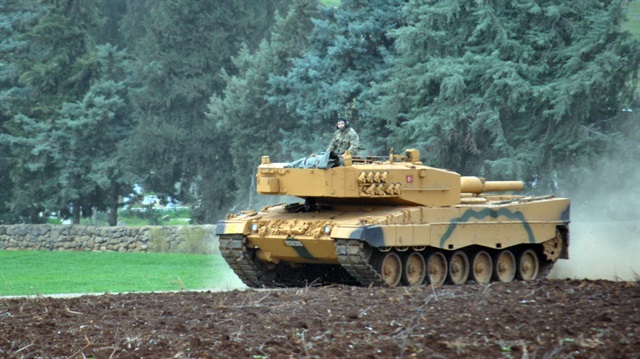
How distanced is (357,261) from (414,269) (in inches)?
65.0

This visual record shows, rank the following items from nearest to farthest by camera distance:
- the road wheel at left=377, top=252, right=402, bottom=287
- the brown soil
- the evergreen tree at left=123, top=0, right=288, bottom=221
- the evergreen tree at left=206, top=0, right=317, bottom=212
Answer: the brown soil < the road wheel at left=377, top=252, right=402, bottom=287 < the evergreen tree at left=206, top=0, right=317, bottom=212 < the evergreen tree at left=123, top=0, right=288, bottom=221

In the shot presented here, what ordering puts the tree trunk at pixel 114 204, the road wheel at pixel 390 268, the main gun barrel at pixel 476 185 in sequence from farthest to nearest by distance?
the tree trunk at pixel 114 204 → the main gun barrel at pixel 476 185 → the road wheel at pixel 390 268

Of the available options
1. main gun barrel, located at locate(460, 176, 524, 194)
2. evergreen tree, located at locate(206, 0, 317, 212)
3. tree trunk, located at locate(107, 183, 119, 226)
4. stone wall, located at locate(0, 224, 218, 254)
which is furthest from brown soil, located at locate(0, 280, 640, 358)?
evergreen tree, located at locate(206, 0, 317, 212)

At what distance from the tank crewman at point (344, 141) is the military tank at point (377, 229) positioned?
0.47 m

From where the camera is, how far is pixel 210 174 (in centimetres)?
4525

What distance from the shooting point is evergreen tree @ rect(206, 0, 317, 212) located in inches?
1591

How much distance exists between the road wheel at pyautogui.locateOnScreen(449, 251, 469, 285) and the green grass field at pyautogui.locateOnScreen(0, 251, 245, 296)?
13.5ft

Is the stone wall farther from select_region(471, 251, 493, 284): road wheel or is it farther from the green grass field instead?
select_region(471, 251, 493, 284): road wheel

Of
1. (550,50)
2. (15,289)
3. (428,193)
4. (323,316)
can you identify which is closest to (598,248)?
(550,50)

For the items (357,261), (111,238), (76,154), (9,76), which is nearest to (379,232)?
(357,261)

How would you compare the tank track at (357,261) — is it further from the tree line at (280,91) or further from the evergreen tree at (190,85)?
the evergreen tree at (190,85)

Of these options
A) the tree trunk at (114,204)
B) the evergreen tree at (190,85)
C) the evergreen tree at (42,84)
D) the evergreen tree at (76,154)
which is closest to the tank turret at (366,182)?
the evergreen tree at (76,154)

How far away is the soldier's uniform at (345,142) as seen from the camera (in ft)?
67.3

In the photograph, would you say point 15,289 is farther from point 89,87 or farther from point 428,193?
point 89,87
